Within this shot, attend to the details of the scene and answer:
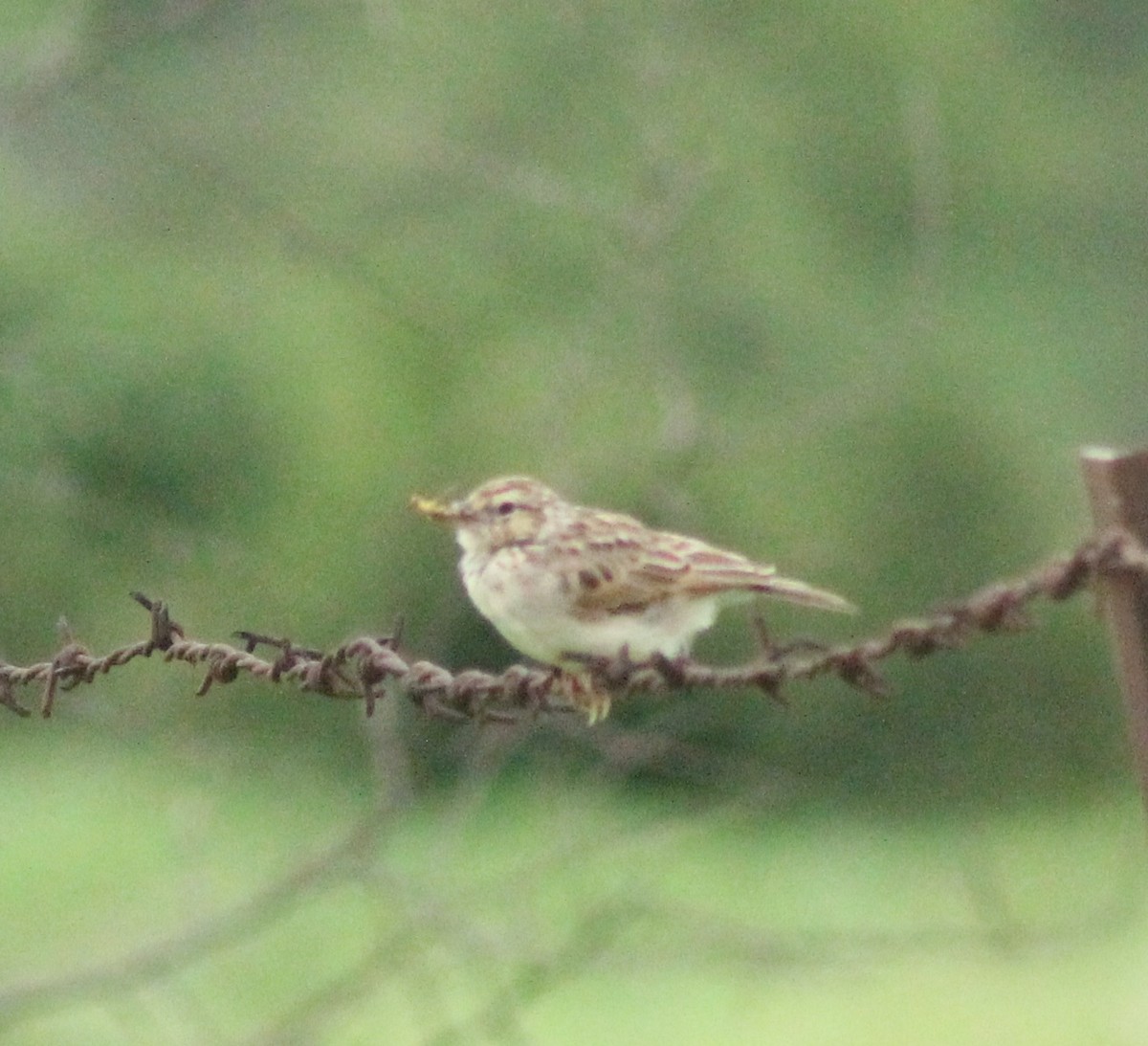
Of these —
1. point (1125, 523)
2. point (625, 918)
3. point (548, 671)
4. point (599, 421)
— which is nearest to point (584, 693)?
point (548, 671)

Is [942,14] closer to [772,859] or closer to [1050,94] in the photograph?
[1050,94]

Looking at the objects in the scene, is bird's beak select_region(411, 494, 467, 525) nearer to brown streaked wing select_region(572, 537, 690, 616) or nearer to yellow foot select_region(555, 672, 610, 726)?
brown streaked wing select_region(572, 537, 690, 616)

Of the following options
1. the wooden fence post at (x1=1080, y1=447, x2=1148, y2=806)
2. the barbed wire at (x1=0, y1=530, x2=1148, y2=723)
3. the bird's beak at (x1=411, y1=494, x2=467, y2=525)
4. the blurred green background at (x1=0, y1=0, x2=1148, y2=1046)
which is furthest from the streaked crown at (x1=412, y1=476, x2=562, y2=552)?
the blurred green background at (x1=0, y1=0, x2=1148, y2=1046)

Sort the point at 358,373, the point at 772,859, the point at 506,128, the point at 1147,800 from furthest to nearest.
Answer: the point at 772,859 < the point at 506,128 < the point at 358,373 < the point at 1147,800

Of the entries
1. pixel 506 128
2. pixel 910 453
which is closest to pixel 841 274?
pixel 910 453

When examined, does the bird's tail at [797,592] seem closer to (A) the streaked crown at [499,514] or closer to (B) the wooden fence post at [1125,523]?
(A) the streaked crown at [499,514]
